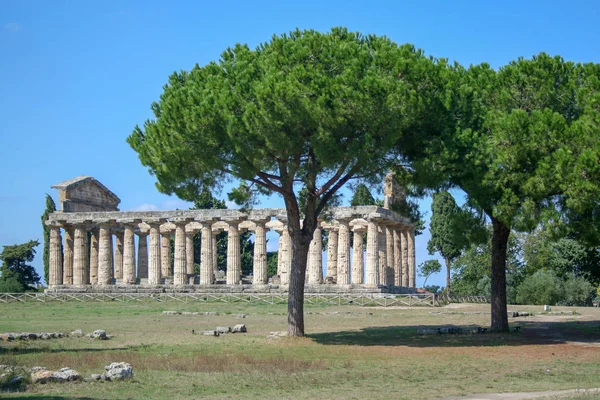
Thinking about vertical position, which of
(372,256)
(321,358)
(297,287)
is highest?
(372,256)

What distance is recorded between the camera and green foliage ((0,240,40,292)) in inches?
3103

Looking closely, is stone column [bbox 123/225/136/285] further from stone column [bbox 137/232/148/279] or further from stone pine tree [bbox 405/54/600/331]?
stone pine tree [bbox 405/54/600/331]

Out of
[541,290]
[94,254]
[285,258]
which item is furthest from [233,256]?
[541,290]

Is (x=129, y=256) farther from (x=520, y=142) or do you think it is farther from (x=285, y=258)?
(x=520, y=142)

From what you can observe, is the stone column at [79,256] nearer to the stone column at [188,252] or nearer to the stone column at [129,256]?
the stone column at [129,256]

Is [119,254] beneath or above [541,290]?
above

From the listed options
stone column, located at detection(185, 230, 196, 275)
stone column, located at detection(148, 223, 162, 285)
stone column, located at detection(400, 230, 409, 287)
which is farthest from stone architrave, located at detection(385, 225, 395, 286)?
stone column, located at detection(148, 223, 162, 285)

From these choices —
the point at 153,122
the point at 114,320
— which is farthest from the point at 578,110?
the point at 114,320

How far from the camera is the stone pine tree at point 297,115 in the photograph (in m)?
27.1

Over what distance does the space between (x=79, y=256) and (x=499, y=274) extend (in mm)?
48254

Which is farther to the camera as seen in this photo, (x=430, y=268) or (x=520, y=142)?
(x=430, y=268)

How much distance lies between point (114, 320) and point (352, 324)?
11.8 m

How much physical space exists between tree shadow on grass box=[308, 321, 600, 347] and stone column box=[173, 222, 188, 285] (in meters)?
34.9

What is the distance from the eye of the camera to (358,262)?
2427 inches
